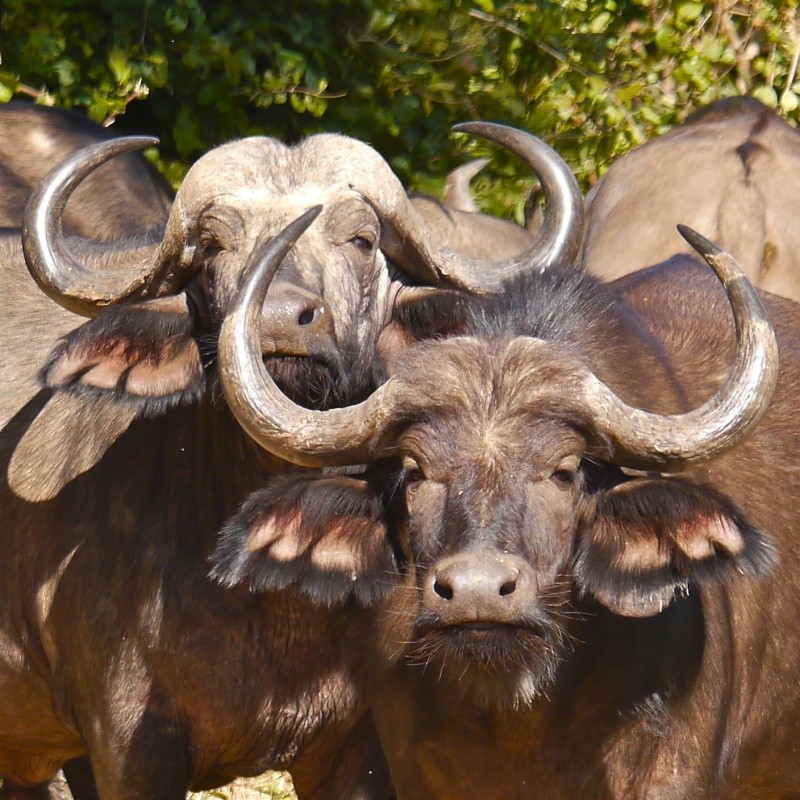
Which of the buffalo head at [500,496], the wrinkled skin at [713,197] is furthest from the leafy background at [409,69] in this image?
the buffalo head at [500,496]

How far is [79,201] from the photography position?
23.2 feet

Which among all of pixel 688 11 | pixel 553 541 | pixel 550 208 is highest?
pixel 553 541

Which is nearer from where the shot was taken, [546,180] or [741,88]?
[546,180]

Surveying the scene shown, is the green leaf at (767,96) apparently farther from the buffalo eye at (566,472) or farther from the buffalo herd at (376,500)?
the buffalo eye at (566,472)

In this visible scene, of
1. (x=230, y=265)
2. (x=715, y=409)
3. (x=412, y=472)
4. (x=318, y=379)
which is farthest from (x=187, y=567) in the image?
(x=715, y=409)

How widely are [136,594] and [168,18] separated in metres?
3.76

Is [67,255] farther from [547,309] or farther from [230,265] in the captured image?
[547,309]

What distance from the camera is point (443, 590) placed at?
426cm

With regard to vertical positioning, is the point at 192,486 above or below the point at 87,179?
above

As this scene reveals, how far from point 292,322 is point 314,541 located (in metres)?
0.60

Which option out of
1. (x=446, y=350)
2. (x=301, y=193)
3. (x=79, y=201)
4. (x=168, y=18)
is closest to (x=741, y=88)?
(x=168, y=18)

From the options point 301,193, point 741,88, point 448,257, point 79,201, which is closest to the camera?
point 301,193

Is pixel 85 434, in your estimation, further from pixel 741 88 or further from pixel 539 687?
pixel 741 88

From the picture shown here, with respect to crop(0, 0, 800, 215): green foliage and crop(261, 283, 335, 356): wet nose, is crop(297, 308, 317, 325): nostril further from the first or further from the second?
crop(0, 0, 800, 215): green foliage
